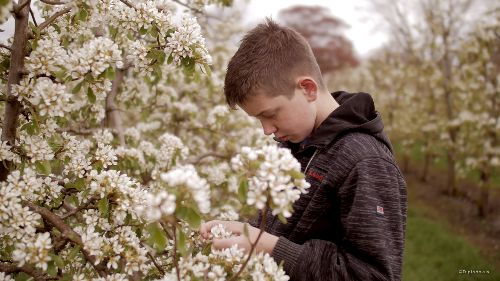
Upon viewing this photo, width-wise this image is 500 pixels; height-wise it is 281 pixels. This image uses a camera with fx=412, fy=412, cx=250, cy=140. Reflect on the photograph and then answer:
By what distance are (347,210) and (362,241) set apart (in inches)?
6.4

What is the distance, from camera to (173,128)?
18.3ft

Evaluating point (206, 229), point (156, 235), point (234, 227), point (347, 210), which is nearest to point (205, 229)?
point (206, 229)

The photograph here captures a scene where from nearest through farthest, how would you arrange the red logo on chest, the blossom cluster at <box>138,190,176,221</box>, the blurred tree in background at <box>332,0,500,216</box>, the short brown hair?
the blossom cluster at <box>138,190,176,221</box>, the red logo on chest, the short brown hair, the blurred tree in background at <box>332,0,500,216</box>

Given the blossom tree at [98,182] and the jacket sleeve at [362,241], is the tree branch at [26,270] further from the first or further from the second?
the jacket sleeve at [362,241]

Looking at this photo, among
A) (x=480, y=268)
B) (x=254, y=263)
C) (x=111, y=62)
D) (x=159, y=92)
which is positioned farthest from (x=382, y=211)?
(x=480, y=268)

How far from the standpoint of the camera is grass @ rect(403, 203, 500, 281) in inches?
225

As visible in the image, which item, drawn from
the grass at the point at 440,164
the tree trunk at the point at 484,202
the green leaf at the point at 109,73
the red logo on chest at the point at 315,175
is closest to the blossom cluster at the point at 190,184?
the green leaf at the point at 109,73

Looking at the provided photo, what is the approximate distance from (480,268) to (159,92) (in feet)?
16.7

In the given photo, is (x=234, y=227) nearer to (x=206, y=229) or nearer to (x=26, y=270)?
(x=206, y=229)

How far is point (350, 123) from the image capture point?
2.17 meters

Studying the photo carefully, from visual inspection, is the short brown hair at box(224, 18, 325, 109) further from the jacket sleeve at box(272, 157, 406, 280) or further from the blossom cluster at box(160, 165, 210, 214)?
the blossom cluster at box(160, 165, 210, 214)

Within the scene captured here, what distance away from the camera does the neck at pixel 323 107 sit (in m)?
2.30

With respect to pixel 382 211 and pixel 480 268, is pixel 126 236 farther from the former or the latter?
pixel 480 268

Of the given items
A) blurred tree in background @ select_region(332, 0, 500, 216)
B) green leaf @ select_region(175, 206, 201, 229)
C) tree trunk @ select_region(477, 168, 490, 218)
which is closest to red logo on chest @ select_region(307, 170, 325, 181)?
green leaf @ select_region(175, 206, 201, 229)
